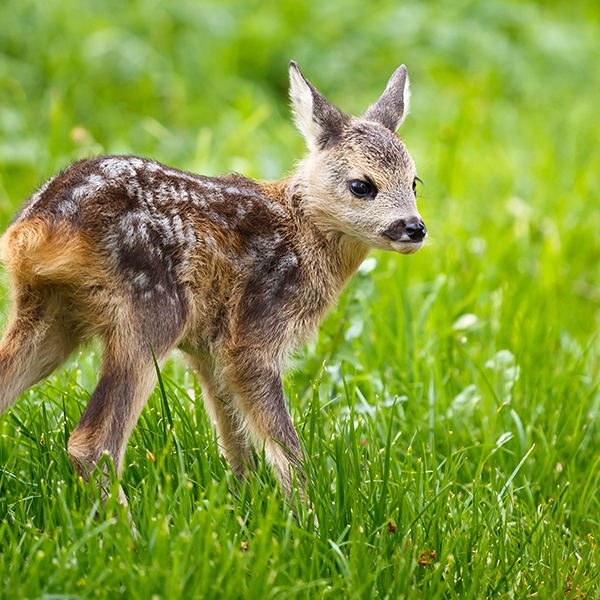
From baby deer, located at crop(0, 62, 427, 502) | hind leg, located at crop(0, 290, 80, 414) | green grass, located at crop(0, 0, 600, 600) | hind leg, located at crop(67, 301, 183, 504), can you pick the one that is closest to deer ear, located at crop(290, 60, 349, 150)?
baby deer, located at crop(0, 62, 427, 502)

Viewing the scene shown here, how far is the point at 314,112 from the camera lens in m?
4.64

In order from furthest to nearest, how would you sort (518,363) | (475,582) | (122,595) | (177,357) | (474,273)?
(474,273), (518,363), (177,357), (475,582), (122,595)

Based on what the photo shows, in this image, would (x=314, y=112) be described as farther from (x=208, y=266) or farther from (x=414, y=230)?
(x=208, y=266)

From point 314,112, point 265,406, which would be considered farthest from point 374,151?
point 265,406

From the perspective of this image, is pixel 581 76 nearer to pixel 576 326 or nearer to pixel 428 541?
pixel 576 326

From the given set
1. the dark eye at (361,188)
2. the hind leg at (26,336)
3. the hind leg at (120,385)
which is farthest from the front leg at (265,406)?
the dark eye at (361,188)

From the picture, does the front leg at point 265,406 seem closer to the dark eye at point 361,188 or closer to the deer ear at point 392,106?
the dark eye at point 361,188

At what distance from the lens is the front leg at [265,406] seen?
411cm

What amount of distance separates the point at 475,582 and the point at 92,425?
1.70 metres

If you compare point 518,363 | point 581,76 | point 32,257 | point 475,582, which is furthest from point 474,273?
point 581,76

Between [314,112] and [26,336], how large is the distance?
1.86 metres

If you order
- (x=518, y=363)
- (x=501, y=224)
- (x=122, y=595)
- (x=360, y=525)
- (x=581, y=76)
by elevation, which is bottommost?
(x=122, y=595)

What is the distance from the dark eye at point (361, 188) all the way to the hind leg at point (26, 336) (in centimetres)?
153

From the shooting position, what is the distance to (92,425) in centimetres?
369
